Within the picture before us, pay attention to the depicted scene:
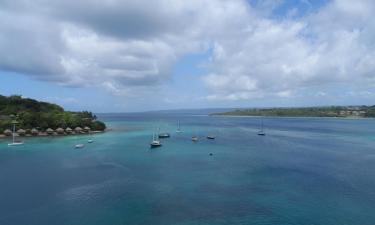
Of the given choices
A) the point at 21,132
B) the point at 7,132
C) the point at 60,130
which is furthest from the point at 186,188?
the point at 7,132

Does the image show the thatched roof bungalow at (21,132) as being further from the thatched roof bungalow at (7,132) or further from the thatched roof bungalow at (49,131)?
the thatched roof bungalow at (49,131)

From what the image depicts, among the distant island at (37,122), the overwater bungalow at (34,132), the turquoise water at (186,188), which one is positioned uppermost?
the distant island at (37,122)

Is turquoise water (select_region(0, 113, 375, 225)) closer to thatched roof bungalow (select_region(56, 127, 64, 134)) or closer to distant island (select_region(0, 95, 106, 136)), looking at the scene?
distant island (select_region(0, 95, 106, 136))

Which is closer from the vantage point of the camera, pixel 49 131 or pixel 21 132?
pixel 21 132

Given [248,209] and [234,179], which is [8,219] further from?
[234,179]

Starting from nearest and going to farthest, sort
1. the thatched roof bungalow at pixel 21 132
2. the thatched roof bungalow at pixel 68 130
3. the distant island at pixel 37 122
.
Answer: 1. the thatched roof bungalow at pixel 21 132
2. the distant island at pixel 37 122
3. the thatched roof bungalow at pixel 68 130

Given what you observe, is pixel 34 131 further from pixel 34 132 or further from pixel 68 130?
pixel 68 130

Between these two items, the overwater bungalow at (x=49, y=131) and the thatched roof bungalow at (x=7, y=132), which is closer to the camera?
the thatched roof bungalow at (x=7, y=132)

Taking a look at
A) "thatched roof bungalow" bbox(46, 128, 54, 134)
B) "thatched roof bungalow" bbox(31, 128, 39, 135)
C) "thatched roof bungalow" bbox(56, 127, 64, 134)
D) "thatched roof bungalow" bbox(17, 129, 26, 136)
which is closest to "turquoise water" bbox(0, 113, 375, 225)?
"thatched roof bungalow" bbox(17, 129, 26, 136)

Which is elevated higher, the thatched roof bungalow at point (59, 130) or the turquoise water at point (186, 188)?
the thatched roof bungalow at point (59, 130)

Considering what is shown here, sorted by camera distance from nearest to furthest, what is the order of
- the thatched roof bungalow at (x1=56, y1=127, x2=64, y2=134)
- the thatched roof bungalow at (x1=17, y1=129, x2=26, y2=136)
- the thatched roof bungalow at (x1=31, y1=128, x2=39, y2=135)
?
the thatched roof bungalow at (x1=17, y1=129, x2=26, y2=136) < the thatched roof bungalow at (x1=31, y1=128, x2=39, y2=135) < the thatched roof bungalow at (x1=56, y1=127, x2=64, y2=134)

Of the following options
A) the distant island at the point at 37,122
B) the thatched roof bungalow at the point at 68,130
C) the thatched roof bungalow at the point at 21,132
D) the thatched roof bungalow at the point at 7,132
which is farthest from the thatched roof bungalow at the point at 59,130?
the thatched roof bungalow at the point at 7,132

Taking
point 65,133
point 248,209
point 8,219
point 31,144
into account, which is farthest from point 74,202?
point 65,133
